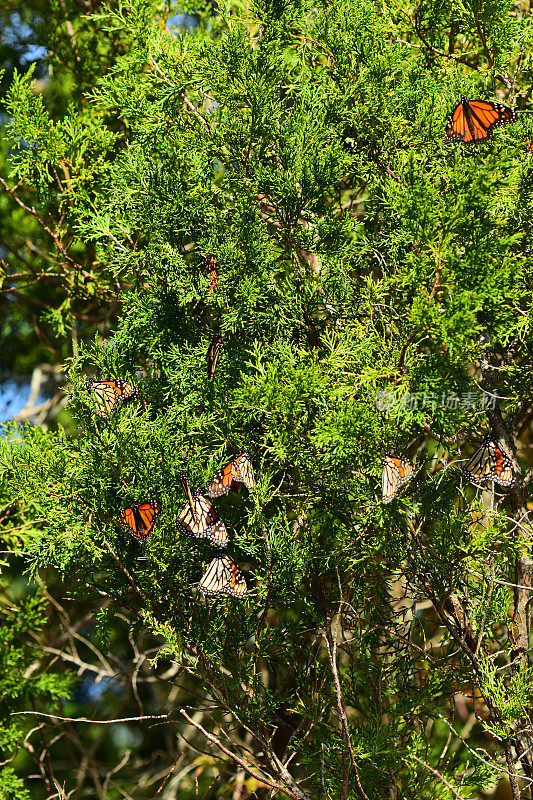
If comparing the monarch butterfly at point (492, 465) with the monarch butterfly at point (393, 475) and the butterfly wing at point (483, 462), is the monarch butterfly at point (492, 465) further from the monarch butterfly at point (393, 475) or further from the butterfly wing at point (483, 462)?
the monarch butterfly at point (393, 475)

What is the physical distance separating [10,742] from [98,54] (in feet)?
9.91

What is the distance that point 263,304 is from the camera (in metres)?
1.76

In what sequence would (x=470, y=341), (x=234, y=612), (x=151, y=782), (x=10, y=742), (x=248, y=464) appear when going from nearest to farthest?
(x=470, y=341) → (x=248, y=464) → (x=234, y=612) → (x=10, y=742) → (x=151, y=782)

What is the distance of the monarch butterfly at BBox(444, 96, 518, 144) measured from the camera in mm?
1576

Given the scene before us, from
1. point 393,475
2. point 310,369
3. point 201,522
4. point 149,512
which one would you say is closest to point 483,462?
point 393,475

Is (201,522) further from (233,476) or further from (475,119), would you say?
(475,119)

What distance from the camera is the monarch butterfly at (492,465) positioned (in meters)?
1.77

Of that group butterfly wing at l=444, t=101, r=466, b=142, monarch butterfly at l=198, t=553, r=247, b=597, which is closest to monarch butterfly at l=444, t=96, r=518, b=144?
butterfly wing at l=444, t=101, r=466, b=142

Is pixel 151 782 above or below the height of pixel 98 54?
below

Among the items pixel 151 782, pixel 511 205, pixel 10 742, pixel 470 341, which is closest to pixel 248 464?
pixel 470 341

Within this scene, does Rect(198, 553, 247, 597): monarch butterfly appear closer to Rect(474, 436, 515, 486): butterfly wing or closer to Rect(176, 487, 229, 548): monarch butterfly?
Rect(176, 487, 229, 548): monarch butterfly

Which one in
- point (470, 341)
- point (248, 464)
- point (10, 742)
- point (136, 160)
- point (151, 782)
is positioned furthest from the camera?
point (151, 782)

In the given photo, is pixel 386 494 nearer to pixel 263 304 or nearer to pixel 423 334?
pixel 423 334

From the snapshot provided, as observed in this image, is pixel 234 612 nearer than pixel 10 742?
Yes
